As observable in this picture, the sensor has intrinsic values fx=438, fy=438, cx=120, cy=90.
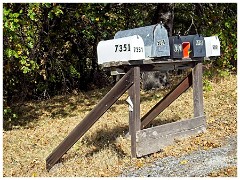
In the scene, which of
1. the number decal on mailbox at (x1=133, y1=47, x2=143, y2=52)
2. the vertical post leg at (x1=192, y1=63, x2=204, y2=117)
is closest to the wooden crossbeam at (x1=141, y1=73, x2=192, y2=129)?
the vertical post leg at (x1=192, y1=63, x2=204, y2=117)

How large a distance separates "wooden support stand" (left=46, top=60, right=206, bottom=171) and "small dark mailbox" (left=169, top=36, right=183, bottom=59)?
14 centimetres

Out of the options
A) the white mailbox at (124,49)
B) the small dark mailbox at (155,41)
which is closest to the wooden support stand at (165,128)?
the white mailbox at (124,49)

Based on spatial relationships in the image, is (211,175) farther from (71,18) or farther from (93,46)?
(93,46)

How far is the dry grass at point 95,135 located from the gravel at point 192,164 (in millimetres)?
216

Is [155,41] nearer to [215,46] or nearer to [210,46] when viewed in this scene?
[210,46]

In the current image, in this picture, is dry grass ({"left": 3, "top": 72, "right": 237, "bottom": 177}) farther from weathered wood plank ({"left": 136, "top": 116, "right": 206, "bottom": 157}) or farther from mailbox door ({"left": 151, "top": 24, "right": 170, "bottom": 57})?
mailbox door ({"left": 151, "top": 24, "right": 170, "bottom": 57})

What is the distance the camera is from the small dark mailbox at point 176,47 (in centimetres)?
674

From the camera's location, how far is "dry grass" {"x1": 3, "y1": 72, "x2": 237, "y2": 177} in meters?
6.74

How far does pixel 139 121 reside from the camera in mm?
6281

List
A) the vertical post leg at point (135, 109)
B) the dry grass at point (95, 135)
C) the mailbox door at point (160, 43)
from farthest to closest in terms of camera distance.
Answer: the dry grass at point (95, 135)
the mailbox door at point (160, 43)
the vertical post leg at point (135, 109)

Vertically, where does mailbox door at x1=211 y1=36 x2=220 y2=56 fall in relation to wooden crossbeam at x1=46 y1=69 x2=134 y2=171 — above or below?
above

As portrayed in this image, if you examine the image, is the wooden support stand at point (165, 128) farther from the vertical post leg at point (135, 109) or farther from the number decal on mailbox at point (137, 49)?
the number decal on mailbox at point (137, 49)

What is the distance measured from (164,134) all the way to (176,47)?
136cm

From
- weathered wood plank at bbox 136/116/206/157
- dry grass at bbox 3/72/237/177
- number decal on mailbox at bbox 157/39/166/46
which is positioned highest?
number decal on mailbox at bbox 157/39/166/46
